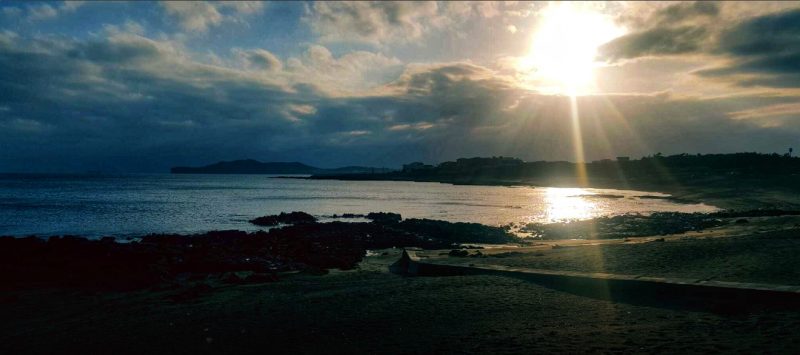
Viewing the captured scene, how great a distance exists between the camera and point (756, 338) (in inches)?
348

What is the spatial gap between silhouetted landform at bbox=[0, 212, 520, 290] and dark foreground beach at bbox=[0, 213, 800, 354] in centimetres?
55

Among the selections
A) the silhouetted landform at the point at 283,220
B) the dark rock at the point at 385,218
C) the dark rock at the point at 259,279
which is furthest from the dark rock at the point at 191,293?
the silhouetted landform at the point at 283,220

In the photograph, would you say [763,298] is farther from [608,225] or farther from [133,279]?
[608,225]

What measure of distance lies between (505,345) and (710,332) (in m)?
3.84

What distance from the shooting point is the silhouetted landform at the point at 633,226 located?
33094 millimetres

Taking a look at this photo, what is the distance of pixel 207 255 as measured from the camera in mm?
23438

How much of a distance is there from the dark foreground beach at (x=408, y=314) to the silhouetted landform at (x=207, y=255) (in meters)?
0.55

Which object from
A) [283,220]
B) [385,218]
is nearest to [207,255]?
[283,220]

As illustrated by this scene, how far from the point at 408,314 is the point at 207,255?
14.7 metres

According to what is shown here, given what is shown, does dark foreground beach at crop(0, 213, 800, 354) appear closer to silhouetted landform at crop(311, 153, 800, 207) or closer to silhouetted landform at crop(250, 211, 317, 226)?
silhouetted landform at crop(250, 211, 317, 226)

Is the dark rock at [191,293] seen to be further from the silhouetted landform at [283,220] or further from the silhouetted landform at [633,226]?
the silhouetted landform at [283,220]

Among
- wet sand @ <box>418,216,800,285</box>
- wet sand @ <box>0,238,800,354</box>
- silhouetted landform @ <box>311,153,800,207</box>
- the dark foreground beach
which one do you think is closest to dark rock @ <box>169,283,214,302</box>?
the dark foreground beach

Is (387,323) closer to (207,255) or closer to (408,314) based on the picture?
(408,314)

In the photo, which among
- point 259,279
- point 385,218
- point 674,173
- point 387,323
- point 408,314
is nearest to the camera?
point 387,323
